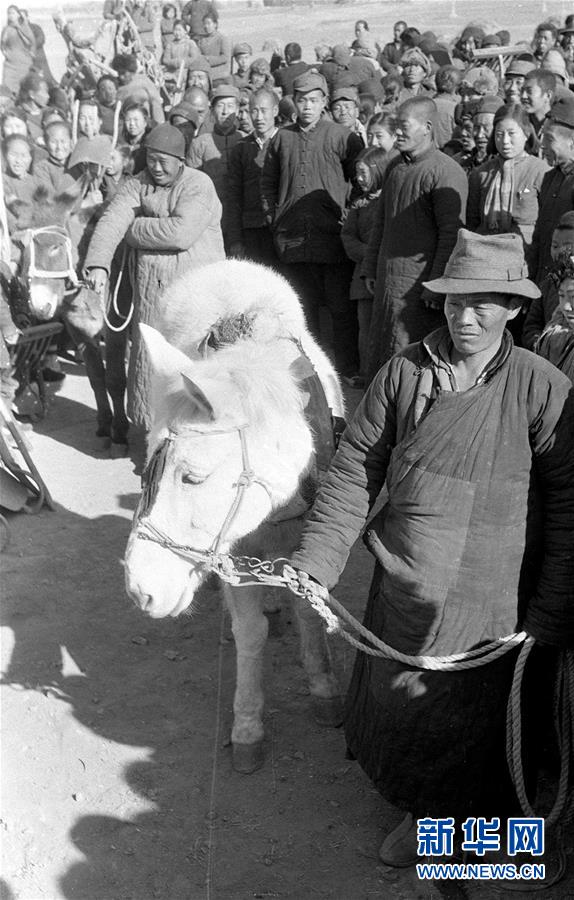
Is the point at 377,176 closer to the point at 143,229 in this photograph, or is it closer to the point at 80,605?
the point at 143,229

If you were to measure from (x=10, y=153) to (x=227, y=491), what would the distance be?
620 cm

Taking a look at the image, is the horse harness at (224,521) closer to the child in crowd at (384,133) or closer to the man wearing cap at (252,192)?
the child in crowd at (384,133)

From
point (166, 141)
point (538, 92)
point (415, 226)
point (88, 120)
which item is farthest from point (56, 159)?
point (538, 92)

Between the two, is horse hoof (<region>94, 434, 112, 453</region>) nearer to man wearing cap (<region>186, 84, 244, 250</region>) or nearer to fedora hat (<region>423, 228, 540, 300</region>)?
man wearing cap (<region>186, 84, 244, 250</region>)

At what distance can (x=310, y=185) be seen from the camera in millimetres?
7457

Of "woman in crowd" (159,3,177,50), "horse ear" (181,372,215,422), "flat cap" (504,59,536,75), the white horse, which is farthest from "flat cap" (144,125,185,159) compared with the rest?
"woman in crowd" (159,3,177,50)

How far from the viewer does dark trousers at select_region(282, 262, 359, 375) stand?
7.77m

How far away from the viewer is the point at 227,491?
2.98 metres

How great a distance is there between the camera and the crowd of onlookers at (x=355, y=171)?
566 cm

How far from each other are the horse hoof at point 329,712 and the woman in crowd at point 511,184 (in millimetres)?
3256

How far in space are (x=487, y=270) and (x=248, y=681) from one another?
2009 mm

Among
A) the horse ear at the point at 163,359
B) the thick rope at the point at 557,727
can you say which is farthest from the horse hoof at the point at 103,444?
the thick rope at the point at 557,727

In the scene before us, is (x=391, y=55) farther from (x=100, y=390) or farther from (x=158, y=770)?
(x=158, y=770)

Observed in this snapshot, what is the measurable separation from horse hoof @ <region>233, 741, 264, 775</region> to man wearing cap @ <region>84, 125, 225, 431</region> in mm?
2725
